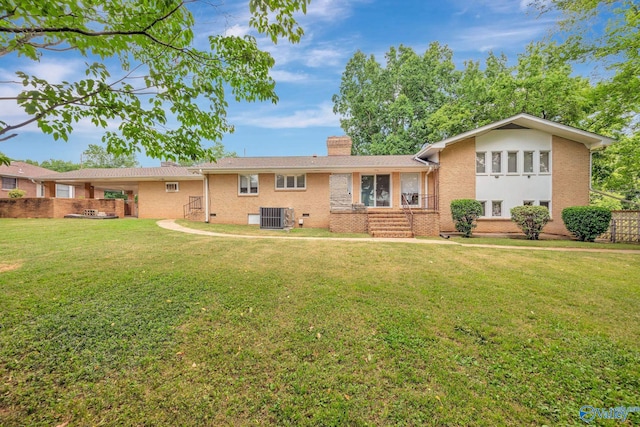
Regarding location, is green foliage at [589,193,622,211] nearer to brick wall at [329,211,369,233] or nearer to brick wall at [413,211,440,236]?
brick wall at [413,211,440,236]

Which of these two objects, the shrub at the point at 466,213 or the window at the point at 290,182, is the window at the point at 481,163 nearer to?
the shrub at the point at 466,213

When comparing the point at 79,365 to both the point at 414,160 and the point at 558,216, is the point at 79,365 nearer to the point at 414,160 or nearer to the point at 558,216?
the point at 414,160

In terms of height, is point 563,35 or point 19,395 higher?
point 563,35

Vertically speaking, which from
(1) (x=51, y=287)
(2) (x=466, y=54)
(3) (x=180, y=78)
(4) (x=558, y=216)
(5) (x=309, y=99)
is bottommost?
(1) (x=51, y=287)

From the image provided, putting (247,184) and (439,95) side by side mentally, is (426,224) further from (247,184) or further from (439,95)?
(439,95)

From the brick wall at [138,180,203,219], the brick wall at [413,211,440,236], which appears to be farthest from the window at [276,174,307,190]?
the brick wall at [138,180,203,219]

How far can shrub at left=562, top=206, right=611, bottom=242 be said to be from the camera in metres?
10.4

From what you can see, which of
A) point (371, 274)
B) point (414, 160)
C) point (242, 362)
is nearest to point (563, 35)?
point (414, 160)

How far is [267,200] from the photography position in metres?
14.8

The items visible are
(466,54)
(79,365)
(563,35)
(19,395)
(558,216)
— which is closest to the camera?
(19,395)

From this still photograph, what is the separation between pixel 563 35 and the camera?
A: 461 inches

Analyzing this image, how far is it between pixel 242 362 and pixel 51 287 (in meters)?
4.02

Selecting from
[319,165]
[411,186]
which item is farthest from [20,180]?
[411,186]

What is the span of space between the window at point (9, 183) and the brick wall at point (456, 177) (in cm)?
3360
